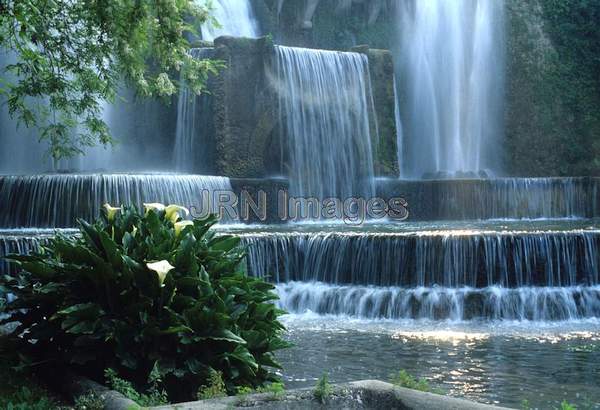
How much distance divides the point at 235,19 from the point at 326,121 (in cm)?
647

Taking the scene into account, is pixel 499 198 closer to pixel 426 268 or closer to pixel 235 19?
pixel 426 268

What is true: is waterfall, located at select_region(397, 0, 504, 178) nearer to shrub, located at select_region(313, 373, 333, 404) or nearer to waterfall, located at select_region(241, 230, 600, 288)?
waterfall, located at select_region(241, 230, 600, 288)

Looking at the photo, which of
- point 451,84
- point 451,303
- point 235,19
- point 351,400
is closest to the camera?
point 351,400

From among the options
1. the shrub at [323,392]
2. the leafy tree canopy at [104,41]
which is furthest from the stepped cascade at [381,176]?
the shrub at [323,392]

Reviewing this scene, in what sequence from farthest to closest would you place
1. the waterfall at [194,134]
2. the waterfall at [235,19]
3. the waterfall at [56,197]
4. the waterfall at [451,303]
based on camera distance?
the waterfall at [235,19] < the waterfall at [194,134] < the waterfall at [56,197] < the waterfall at [451,303]

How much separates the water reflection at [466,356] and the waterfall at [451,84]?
18.1 metres

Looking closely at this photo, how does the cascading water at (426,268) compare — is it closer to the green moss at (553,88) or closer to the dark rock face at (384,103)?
the dark rock face at (384,103)

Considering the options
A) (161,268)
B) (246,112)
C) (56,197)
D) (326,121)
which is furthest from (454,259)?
(326,121)

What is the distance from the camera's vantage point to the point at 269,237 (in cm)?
1406

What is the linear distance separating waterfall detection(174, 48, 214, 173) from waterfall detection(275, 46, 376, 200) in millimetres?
Answer: 2084

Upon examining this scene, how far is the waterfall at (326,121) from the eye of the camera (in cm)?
2330

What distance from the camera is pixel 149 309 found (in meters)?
5.55

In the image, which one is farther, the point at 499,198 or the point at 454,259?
the point at 499,198

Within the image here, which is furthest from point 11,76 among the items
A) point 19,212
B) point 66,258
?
point 66,258
